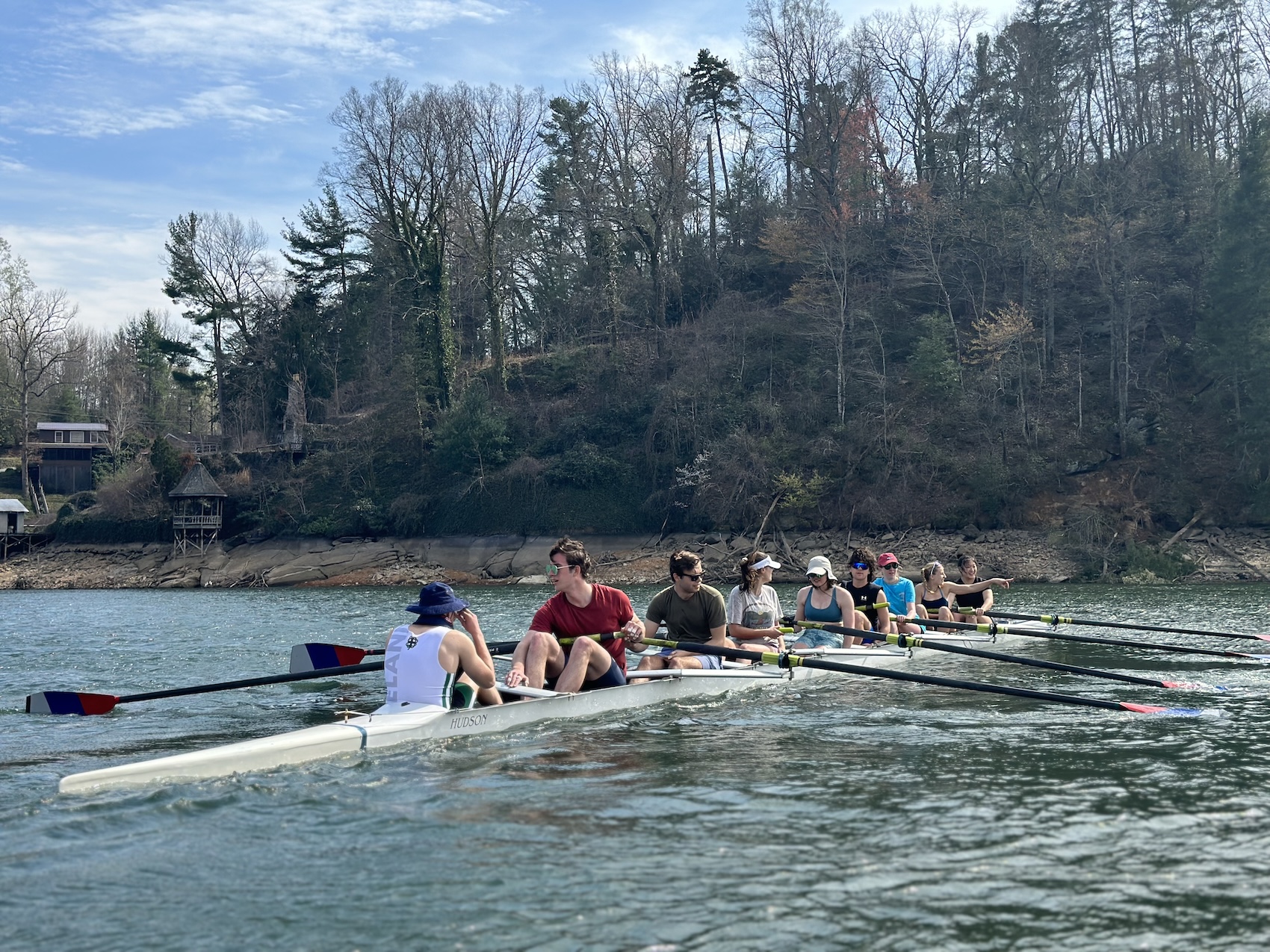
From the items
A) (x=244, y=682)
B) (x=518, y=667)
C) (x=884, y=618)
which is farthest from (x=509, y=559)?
Result: (x=518, y=667)

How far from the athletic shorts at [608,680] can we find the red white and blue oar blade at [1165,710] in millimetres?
4476

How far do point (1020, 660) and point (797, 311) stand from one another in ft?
116

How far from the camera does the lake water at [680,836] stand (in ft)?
16.2

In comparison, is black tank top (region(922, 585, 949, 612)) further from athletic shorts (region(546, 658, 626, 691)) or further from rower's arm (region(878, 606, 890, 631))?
athletic shorts (region(546, 658, 626, 691))

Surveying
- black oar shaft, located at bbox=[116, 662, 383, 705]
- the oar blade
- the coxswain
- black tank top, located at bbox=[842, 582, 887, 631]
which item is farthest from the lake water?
black tank top, located at bbox=[842, 582, 887, 631]

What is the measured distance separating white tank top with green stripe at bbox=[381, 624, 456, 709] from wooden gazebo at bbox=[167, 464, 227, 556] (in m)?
39.6

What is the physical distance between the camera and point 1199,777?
7.55 m

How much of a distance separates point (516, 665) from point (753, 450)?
31842 mm

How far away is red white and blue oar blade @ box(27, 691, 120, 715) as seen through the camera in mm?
10055

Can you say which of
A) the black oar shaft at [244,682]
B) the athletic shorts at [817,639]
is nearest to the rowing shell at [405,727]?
the athletic shorts at [817,639]

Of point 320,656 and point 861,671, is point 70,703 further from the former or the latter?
point 861,671

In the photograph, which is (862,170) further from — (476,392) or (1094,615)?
(1094,615)

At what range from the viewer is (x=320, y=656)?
12531 mm

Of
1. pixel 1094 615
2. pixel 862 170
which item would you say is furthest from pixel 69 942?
pixel 862 170
